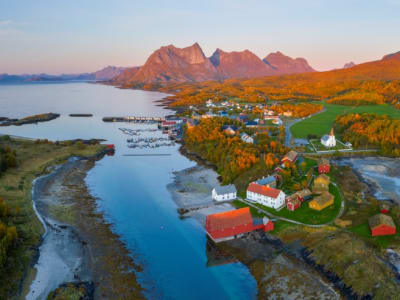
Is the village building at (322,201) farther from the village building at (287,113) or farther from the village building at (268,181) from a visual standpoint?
the village building at (287,113)

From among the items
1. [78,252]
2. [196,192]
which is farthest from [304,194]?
[78,252]

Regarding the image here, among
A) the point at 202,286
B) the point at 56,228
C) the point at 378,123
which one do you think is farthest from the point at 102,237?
the point at 378,123

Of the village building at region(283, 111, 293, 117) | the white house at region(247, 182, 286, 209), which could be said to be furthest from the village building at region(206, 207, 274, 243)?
the village building at region(283, 111, 293, 117)

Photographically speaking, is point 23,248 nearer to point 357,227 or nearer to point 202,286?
point 202,286

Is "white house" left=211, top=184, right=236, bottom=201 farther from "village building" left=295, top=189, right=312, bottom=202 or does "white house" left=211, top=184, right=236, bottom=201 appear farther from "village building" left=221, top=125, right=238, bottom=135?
"village building" left=221, top=125, right=238, bottom=135

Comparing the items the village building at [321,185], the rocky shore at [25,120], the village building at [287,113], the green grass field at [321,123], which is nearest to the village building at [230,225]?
the village building at [321,185]
